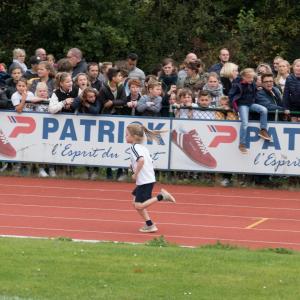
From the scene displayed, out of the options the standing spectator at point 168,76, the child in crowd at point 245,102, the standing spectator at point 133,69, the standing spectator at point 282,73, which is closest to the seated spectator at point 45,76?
the standing spectator at point 133,69

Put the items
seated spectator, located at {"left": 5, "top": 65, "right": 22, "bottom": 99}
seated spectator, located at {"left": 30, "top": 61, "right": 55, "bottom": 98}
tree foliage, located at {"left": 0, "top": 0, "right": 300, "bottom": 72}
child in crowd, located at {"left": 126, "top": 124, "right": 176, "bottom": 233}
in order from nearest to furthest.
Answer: child in crowd, located at {"left": 126, "top": 124, "right": 176, "bottom": 233}
seated spectator, located at {"left": 30, "top": 61, "right": 55, "bottom": 98}
seated spectator, located at {"left": 5, "top": 65, "right": 22, "bottom": 99}
tree foliage, located at {"left": 0, "top": 0, "right": 300, "bottom": 72}

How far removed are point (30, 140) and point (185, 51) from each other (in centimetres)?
1323

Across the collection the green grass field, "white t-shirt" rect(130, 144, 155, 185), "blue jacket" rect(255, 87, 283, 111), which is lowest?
the green grass field

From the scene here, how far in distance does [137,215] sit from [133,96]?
4.19 metres

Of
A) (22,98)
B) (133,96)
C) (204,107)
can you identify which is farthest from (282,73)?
(22,98)

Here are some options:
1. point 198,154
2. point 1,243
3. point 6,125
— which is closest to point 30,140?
point 6,125

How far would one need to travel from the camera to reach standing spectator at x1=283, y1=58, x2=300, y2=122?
19591mm

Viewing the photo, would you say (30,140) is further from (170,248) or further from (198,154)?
(170,248)

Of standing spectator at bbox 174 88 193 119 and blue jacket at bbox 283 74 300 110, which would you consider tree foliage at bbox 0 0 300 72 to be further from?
blue jacket at bbox 283 74 300 110

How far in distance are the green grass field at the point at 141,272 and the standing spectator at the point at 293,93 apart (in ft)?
22.2

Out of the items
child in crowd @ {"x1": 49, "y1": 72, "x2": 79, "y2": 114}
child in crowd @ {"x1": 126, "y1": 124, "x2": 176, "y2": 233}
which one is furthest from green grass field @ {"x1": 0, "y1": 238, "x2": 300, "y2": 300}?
child in crowd @ {"x1": 49, "y1": 72, "x2": 79, "y2": 114}

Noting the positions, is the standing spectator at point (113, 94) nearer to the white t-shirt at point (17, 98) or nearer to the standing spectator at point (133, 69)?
the white t-shirt at point (17, 98)

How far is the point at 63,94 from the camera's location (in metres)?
20.6

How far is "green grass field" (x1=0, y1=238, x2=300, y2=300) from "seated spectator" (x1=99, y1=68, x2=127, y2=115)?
7324 mm
